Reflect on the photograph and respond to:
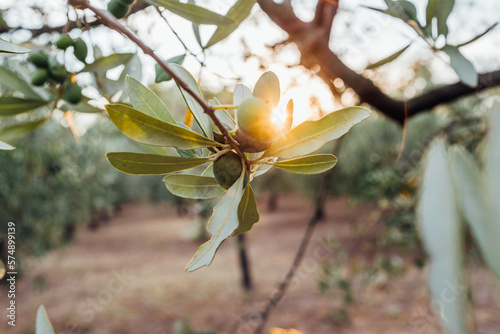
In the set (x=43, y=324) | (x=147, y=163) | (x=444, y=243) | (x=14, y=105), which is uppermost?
(x=14, y=105)

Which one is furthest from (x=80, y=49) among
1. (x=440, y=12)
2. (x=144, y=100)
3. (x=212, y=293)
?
(x=212, y=293)

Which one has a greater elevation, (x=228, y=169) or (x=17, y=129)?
(x=17, y=129)

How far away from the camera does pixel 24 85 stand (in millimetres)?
553

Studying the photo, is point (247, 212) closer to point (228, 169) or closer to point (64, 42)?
point (228, 169)

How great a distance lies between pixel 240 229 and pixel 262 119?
4.0 inches

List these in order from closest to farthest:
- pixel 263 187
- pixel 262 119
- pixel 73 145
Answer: pixel 262 119, pixel 73 145, pixel 263 187

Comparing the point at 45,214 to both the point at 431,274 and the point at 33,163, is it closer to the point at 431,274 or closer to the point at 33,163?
the point at 33,163

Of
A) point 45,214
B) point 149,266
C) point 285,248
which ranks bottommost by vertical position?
point 285,248

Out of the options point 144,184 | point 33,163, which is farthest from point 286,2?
point 144,184

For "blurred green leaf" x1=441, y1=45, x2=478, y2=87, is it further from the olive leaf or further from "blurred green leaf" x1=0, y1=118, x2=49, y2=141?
"blurred green leaf" x1=0, y1=118, x2=49, y2=141

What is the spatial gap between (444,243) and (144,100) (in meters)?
0.53

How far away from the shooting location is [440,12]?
1.56 feet

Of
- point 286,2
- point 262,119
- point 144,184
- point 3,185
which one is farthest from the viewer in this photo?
point 144,184

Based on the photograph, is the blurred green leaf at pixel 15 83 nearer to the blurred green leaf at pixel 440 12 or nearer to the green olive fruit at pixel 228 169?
the green olive fruit at pixel 228 169
